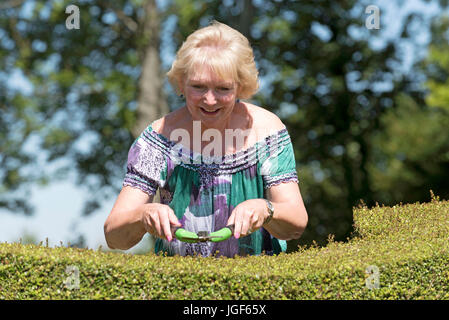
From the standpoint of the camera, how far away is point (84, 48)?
15.3 metres

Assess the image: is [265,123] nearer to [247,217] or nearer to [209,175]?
[209,175]

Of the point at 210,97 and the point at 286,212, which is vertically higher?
the point at 210,97

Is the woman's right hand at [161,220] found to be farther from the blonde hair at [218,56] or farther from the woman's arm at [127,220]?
the blonde hair at [218,56]

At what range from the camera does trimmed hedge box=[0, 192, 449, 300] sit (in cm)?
315

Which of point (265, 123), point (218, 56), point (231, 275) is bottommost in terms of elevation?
point (231, 275)

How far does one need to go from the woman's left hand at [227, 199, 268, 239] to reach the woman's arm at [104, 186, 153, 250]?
57 centimetres

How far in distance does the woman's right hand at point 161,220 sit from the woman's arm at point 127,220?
0.13 meters

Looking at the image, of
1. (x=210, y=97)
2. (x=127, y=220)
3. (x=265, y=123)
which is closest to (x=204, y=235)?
(x=127, y=220)

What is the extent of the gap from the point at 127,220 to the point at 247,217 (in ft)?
2.50

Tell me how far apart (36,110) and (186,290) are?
13645 millimetres

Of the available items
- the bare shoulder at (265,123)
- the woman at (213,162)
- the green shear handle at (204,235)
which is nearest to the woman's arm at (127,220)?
the woman at (213,162)

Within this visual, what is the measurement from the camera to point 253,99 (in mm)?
14914

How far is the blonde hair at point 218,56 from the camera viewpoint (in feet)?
11.1
